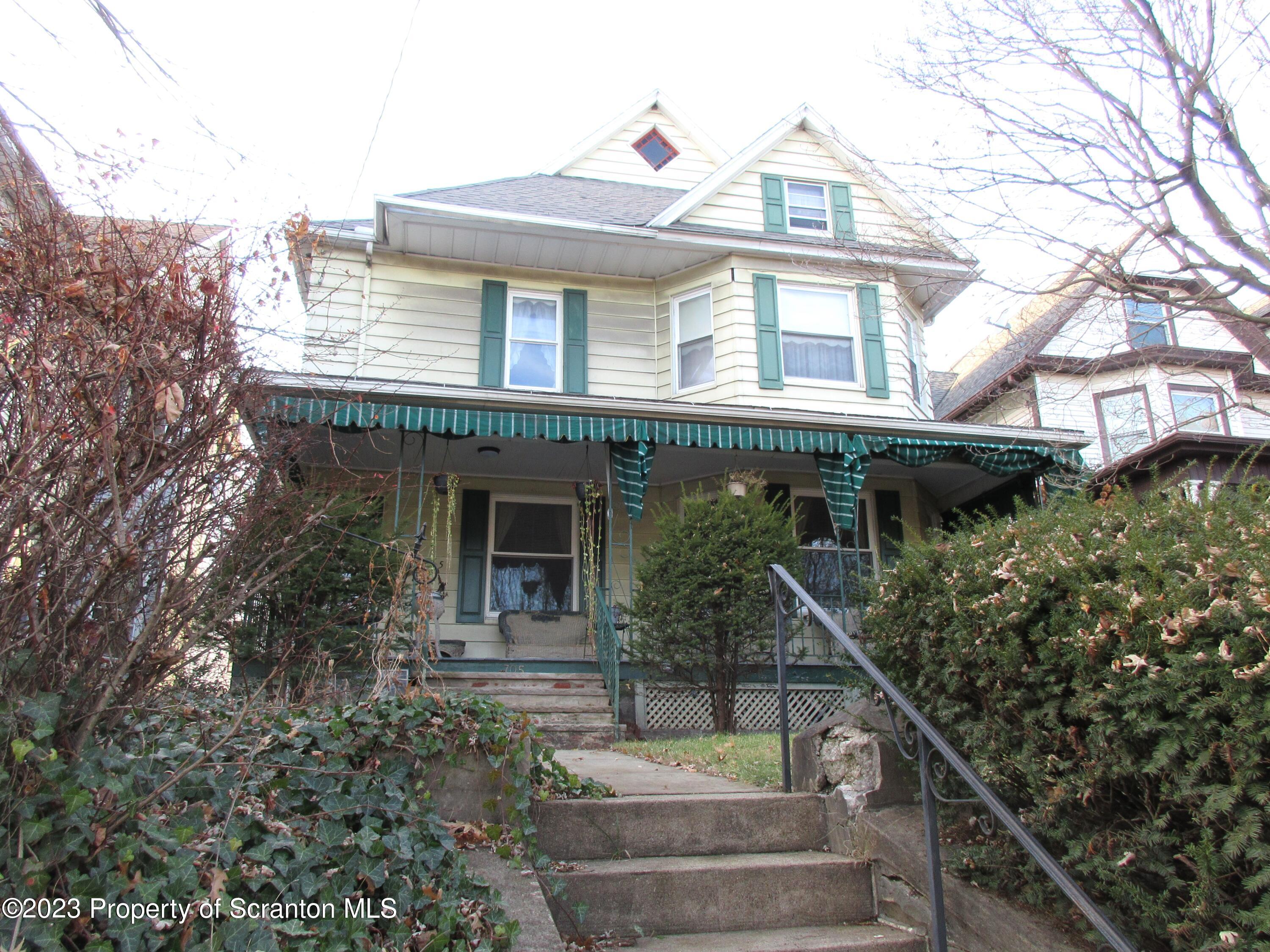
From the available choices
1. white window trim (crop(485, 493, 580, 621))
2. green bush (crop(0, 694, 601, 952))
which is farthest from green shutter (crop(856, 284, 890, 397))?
green bush (crop(0, 694, 601, 952))

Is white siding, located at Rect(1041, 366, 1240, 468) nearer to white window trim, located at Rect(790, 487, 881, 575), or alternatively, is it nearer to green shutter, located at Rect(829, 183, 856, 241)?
green shutter, located at Rect(829, 183, 856, 241)

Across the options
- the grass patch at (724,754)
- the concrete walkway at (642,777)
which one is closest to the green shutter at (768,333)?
the grass patch at (724,754)

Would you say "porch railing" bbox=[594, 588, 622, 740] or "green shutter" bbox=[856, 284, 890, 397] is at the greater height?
"green shutter" bbox=[856, 284, 890, 397]

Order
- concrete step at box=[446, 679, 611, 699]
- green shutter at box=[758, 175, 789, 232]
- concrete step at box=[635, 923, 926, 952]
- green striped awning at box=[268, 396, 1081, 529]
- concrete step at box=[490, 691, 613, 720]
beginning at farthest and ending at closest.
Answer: green shutter at box=[758, 175, 789, 232] < green striped awning at box=[268, 396, 1081, 529] < concrete step at box=[446, 679, 611, 699] < concrete step at box=[490, 691, 613, 720] < concrete step at box=[635, 923, 926, 952]

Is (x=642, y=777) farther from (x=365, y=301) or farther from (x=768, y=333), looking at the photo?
(x=365, y=301)

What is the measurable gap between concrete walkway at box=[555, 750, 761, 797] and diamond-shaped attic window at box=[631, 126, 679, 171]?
10354mm

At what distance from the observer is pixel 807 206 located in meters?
12.0

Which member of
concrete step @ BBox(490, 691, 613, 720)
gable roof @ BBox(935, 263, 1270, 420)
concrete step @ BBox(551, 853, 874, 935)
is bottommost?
concrete step @ BBox(551, 853, 874, 935)

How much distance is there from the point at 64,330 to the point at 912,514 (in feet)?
35.1

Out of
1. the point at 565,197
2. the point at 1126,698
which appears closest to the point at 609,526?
the point at 565,197

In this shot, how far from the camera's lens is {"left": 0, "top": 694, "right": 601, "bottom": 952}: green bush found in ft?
6.54

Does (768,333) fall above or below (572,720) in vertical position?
above

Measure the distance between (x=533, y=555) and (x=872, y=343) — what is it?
17.0 feet

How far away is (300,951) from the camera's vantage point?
2111 mm
